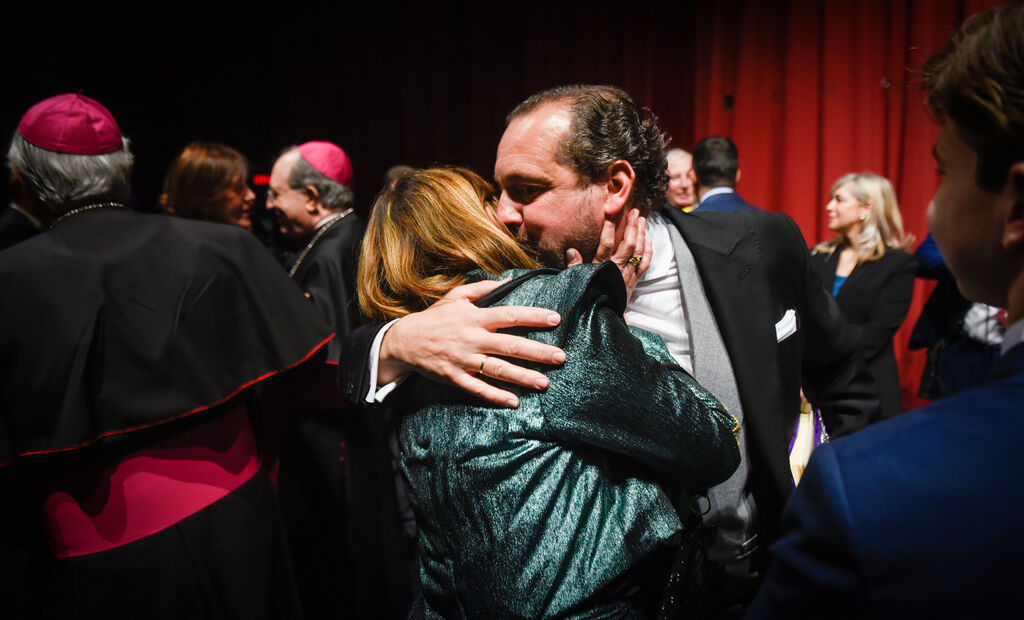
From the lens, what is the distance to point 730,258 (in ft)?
4.78

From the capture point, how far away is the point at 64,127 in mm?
1638

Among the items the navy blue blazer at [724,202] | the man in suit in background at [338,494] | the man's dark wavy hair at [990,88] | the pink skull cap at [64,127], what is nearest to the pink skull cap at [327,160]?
the man in suit in background at [338,494]

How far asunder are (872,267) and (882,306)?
9.8 inches

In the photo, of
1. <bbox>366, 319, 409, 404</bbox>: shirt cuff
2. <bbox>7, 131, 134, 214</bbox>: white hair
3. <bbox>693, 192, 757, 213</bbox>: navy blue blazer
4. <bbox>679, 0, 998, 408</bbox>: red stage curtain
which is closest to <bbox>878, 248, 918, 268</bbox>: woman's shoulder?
<bbox>679, 0, 998, 408</bbox>: red stage curtain

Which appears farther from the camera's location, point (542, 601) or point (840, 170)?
point (840, 170)

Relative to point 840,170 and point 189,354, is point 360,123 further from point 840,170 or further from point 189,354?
point 189,354

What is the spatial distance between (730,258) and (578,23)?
15.1 ft

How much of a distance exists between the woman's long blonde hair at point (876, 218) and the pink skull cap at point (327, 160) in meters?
2.93

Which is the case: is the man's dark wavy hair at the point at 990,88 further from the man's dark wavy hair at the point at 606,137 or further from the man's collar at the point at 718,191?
the man's collar at the point at 718,191

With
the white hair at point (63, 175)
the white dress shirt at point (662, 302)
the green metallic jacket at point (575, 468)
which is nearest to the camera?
the green metallic jacket at point (575, 468)

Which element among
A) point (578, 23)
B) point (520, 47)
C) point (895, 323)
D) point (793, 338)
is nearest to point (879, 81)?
point (895, 323)

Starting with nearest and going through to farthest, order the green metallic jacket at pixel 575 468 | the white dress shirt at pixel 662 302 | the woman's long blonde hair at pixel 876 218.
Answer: the green metallic jacket at pixel 575 468, the white dress shirt at pixel 662 302, the woman's long blonde hair at pixel 876 218

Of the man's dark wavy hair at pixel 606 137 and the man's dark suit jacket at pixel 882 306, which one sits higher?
the man's dark wavy hair at pixel 606 137

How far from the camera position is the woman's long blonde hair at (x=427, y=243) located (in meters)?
1.12
